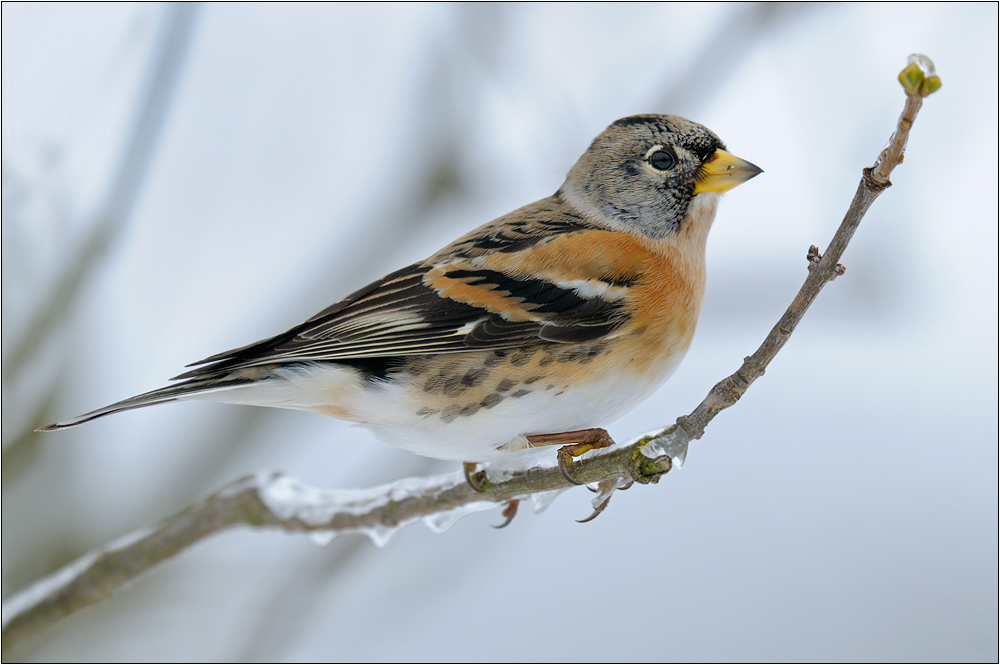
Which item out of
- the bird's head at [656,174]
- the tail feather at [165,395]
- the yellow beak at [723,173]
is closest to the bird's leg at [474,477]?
the tail feather at [165,395]

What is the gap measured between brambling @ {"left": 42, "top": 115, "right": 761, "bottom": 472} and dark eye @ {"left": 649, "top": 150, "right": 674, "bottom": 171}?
0.13m

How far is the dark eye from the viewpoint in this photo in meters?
2.12

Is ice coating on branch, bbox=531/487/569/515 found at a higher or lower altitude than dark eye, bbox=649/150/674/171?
lower

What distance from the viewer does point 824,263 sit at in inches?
43.7

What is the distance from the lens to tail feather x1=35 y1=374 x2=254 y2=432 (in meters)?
1.44

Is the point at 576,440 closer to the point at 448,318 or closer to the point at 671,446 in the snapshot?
the point at 448,318

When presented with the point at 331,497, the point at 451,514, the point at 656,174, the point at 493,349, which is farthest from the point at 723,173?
the point at 331,497

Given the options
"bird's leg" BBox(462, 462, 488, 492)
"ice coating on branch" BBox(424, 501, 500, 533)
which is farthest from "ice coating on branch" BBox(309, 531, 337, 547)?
"bird's leg" BBox(462, 462, 488, 492)

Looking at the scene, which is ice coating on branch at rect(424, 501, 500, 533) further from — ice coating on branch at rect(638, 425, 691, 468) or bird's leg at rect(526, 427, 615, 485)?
ice coating on branch at rect(638, 425, 691, 468)

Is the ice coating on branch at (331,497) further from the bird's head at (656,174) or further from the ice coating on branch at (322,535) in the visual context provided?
the bird's head at (656,174)

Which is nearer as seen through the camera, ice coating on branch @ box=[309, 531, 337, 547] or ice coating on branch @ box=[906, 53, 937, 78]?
ice coating on branch @ box=[906, 53, 937, 78]

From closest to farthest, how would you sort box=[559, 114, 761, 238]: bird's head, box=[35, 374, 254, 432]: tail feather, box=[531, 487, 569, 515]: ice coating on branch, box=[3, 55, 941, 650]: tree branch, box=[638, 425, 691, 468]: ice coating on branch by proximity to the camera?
1. box=[638, 425, 691, 468]: ice coating on branch
2. box=[35, 374, 254, 432]: tail feather
3. box=[3, 55, 941, 650]: tree branch
4. box=[531, 487, 569, 515]: ice coating on branch
5. box=[559, 114, 761, 238]: bird's head

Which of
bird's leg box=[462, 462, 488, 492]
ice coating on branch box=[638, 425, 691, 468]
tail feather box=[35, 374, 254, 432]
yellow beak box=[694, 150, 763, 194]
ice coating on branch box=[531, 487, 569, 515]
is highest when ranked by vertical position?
yellow beak box=[694, 150, 763, 194]

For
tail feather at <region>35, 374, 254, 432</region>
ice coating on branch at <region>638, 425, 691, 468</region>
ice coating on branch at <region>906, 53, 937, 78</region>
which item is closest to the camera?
ice coating on branch at <region>906, 53, 937, 78</region>
